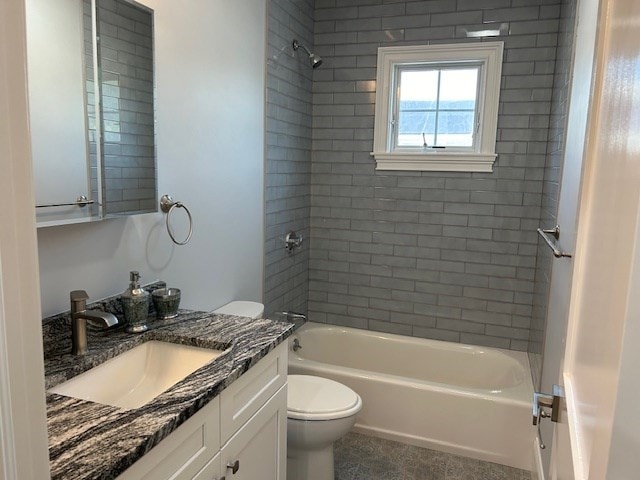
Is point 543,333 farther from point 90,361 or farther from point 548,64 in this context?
point 90,361

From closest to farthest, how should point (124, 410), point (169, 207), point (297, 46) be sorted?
point (124, 410)
point (169, 207)
point (297, 46)

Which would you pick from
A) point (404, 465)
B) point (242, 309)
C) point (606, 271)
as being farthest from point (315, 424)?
point (606, 271)

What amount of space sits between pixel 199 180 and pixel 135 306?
2.44ft

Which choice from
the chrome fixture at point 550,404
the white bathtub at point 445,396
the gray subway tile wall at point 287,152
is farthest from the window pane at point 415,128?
the chrome fixture at point 550,404

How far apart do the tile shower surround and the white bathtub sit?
169 mm

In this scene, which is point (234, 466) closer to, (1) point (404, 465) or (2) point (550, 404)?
(2) point (550, 404)

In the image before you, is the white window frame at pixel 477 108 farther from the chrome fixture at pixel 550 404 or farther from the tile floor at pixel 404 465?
the chrome fixture at pixel 550 404

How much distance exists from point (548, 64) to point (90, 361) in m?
2.96

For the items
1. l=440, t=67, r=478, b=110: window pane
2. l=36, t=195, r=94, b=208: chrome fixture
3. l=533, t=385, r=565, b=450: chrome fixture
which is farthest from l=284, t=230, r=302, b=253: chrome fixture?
l=533, t=385, r=565, b=450: chrome fixture

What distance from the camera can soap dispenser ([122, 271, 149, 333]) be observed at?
1.66 metres

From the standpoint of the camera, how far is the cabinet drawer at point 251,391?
4.61 ft

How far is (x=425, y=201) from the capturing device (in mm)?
3350

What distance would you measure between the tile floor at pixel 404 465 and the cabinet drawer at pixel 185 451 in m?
1.35

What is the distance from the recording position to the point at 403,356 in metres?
3.39
